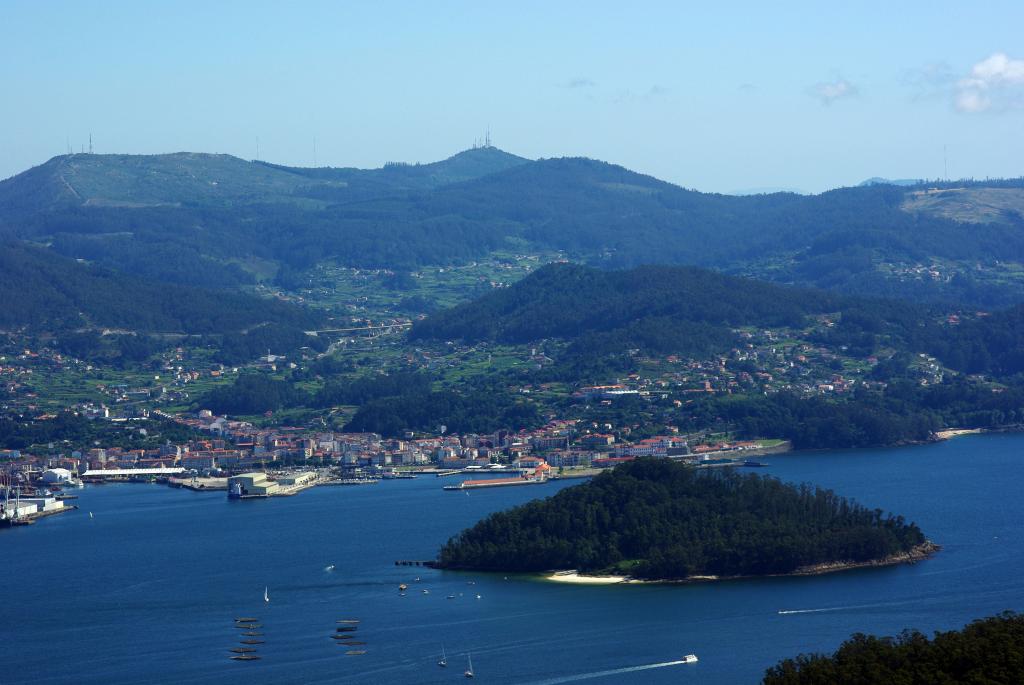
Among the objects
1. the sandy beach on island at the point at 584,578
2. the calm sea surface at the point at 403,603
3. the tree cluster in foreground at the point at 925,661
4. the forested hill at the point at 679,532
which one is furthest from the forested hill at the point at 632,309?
the tree cluster in foreground at the point at 925,661

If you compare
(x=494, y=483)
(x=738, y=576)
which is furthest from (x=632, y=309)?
(x=738, y=576)

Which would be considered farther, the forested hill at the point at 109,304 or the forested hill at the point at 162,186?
the forested hill at the point at 162,186

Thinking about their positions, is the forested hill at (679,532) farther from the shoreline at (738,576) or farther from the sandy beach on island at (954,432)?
the sandy beach on island at (954,432)

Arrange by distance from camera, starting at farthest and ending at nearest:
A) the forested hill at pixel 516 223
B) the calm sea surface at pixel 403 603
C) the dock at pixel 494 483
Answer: the forested hill at pixel 516 223 → the dock at pixel 494 483 → the calm sea surface at pixel 403 603

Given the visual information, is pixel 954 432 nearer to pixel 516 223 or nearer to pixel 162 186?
pixel 516 223

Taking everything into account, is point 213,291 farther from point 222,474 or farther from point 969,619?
point 969,619

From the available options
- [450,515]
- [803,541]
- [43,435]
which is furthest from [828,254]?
[803,541]

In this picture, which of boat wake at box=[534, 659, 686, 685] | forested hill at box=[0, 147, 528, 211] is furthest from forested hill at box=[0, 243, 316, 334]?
boat wake at box=[534, 659, 686, 685]

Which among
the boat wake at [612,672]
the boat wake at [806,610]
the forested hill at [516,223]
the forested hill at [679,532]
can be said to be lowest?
the boat wake at [612,672]

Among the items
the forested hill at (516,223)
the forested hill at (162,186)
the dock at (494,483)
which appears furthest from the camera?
the forested hill at (162,186)
